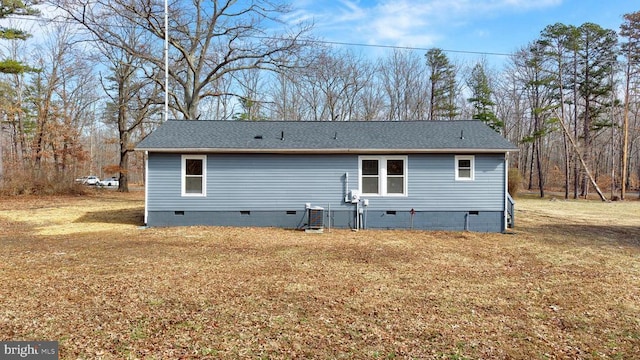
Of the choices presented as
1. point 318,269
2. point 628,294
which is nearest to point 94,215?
point 318,269

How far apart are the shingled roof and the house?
87mm

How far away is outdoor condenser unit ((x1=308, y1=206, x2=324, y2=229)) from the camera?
1011 cm

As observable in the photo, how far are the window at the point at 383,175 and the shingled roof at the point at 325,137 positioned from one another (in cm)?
35

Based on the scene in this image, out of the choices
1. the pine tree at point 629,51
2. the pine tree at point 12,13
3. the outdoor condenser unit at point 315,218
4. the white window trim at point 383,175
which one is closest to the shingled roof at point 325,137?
the white window trim at point 383,175

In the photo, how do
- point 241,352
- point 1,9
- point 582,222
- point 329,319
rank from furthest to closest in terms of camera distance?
point 1,9 → point 582,222 → point 329,319 → point 241,352

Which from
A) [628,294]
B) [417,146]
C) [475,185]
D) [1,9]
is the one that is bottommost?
[628,294]

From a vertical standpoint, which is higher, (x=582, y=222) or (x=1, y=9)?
(x=1, y=9)

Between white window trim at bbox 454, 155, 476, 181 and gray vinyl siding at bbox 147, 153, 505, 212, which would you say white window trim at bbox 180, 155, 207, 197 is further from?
white window trim at bbox 454, 155, 476, 181

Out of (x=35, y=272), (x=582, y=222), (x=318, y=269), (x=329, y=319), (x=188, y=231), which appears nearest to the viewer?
(x=329, y=319)

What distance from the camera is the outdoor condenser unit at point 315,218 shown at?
33.2 feet

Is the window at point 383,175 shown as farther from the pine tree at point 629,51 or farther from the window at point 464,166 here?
the pine tree at point 629,51

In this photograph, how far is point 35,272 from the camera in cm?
548

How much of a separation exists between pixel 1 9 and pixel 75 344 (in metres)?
20.4

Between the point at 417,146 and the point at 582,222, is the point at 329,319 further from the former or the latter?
the point at 582,222
